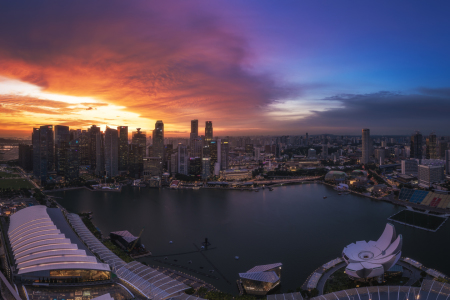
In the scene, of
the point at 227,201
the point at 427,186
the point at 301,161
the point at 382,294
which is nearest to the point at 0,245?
the point at 382,294

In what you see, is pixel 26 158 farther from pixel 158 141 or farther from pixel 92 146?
pixel 158 141

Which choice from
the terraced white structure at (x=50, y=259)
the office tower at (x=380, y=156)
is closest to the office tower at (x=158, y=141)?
the terraced white structure at (x=50, y=259)

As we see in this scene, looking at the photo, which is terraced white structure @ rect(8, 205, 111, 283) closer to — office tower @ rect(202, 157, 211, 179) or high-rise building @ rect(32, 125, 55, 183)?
office tower @ rect(202, 157, 211, 179)

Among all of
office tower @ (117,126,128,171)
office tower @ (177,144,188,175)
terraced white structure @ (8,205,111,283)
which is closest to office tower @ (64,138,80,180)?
office tower @ (117,126,128,171)

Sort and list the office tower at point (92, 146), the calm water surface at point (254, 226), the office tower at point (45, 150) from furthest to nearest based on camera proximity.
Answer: the office tower at point (92, 146)
the office tower at point (45, 150)
the calm water surface at point (254, 226)

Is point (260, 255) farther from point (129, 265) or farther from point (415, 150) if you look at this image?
point (415, 150)

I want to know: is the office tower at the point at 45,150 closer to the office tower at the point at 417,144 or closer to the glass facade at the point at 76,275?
the glass facade at the point at 76,275
